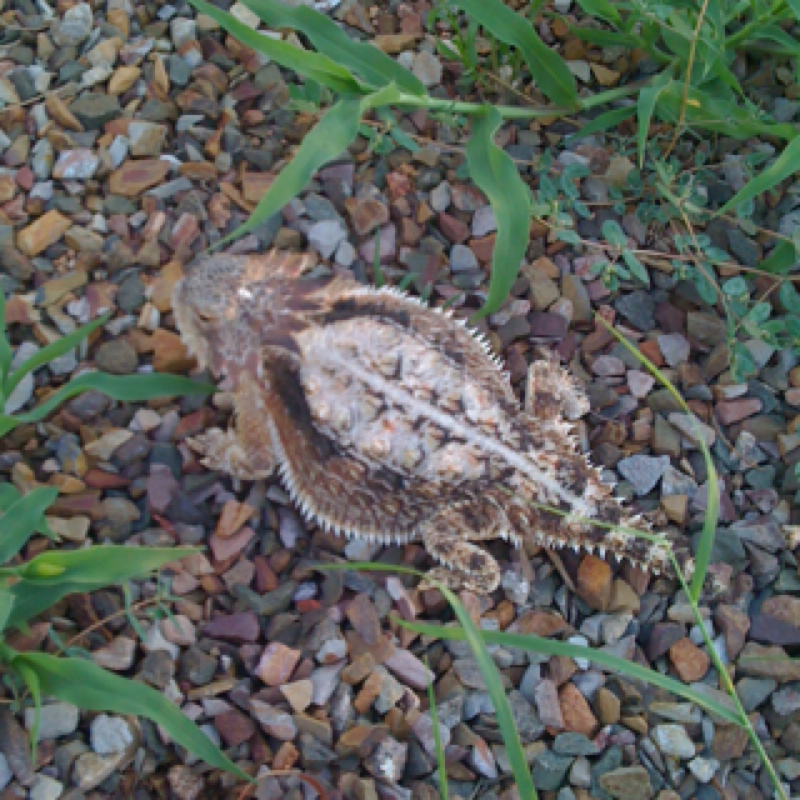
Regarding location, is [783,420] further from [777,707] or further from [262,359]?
[262,359]

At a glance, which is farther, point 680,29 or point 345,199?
point 345,199

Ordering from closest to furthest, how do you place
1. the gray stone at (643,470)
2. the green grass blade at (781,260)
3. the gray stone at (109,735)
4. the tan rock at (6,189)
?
the gray stone at (109,735) < the gray stone at (643,470) < the green grass blade at (781,260) < the tan rock at (6,189)

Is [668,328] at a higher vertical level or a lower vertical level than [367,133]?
lower

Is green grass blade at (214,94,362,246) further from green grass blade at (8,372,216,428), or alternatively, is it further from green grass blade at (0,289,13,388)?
green grass blade at (0,289,13,388)

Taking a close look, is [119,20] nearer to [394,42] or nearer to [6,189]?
[6,189]

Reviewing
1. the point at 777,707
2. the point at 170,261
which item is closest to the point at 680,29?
the point at 170,261

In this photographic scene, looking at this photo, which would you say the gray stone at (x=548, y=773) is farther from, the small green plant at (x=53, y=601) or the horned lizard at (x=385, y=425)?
the small green plant at (x=53, y=601)

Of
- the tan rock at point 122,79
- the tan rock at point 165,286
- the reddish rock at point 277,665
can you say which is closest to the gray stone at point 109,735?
the reddish rock at point 277,665
